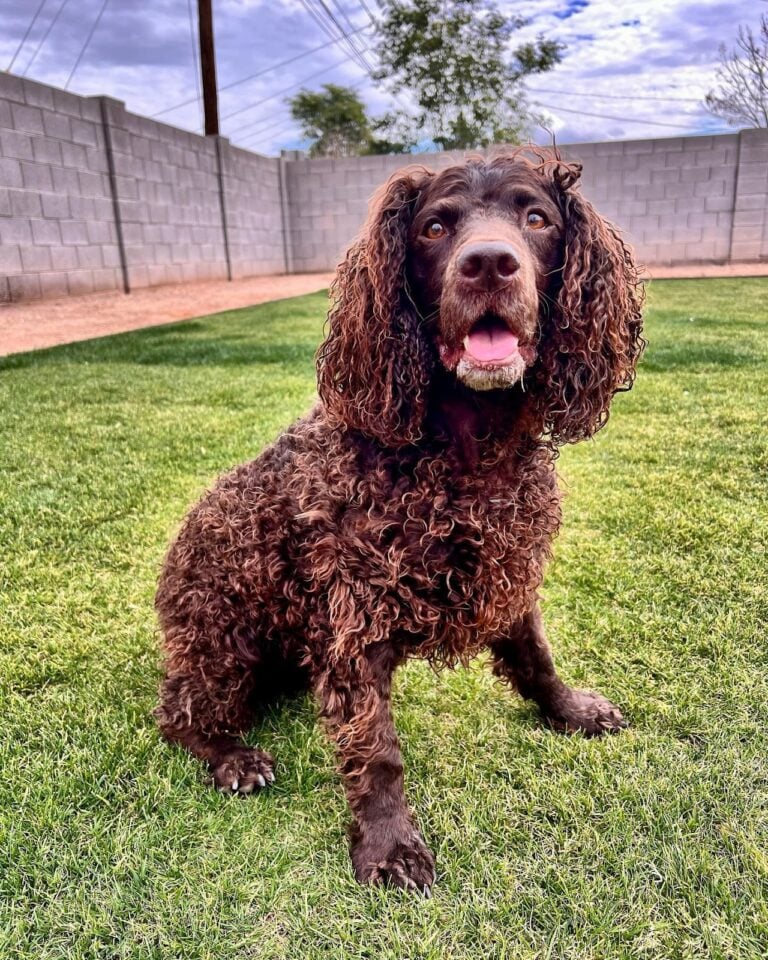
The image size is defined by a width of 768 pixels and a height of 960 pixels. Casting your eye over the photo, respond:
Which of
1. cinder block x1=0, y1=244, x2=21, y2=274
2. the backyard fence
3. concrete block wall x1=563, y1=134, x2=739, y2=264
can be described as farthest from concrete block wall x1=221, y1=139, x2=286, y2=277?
concrete block wall x1=563, y1=134, x2=739, y2=264

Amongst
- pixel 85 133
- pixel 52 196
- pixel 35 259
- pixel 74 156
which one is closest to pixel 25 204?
pixel 52 196

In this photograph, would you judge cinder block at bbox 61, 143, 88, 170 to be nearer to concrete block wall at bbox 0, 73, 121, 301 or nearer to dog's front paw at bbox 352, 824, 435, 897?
concrete block wall at bbox 0, 73, 121, 301

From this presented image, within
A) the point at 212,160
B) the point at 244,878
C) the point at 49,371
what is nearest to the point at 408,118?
the point at 212,160

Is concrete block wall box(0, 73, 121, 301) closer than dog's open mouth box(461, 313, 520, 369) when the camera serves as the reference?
No

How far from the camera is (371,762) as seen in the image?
193cm

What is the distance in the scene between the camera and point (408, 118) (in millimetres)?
29906

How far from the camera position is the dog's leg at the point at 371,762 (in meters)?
1.88

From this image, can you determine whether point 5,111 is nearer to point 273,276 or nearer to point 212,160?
point 212,160

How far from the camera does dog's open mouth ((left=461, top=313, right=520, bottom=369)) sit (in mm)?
1691

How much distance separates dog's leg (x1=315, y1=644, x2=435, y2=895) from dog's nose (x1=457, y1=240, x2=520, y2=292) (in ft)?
3.29

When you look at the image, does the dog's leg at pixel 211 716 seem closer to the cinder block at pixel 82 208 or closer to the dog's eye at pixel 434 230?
the dog's eye at pixel 434 230

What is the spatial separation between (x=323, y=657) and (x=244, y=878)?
23.5 inches

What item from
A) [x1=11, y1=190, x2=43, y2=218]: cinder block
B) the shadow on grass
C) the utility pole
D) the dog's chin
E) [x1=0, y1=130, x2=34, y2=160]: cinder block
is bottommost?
the shadow on grass

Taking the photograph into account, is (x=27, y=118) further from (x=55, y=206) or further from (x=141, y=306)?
(x=141, y=306)
